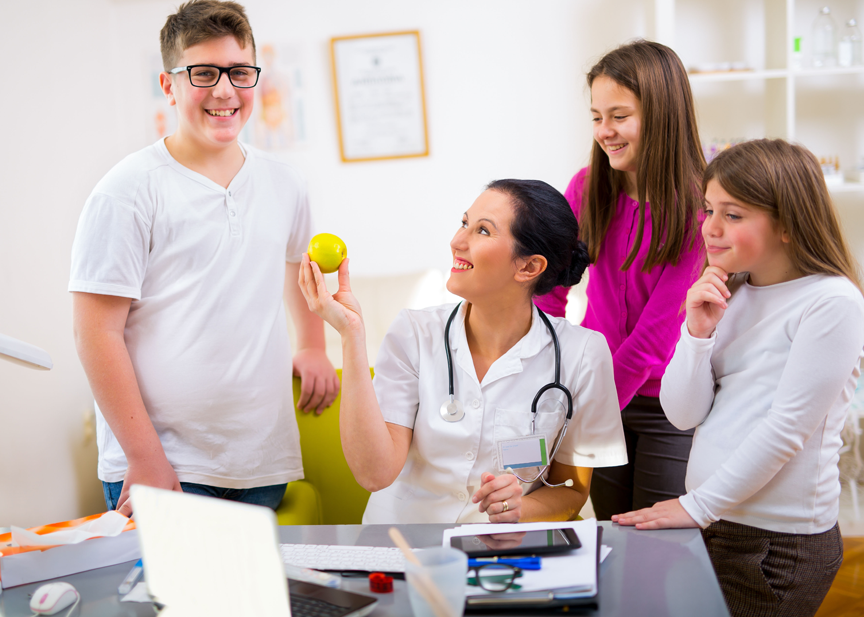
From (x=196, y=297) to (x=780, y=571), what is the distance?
1.35m

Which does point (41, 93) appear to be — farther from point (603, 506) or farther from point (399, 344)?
point (603, 506)

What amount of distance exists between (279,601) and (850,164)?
140 inches

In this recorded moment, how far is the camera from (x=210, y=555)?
0.76 meters

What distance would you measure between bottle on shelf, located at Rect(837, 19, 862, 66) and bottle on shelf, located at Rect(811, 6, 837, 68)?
4 cm

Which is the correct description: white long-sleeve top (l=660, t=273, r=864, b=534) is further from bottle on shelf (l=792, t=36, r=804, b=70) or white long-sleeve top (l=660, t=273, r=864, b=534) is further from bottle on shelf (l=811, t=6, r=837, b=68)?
bottle on shelf (l=811, t=6, r=837, b=68)

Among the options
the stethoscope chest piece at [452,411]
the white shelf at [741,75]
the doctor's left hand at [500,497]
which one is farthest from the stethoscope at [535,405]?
the white shelf at [741,75]

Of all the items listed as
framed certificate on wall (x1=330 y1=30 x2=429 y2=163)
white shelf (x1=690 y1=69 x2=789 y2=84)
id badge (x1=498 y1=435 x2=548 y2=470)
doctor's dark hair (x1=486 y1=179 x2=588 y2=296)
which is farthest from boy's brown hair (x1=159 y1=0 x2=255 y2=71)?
white shelf (x1=690 y1=69 x2=789 y2=84)

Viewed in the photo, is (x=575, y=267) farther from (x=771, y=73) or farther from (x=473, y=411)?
(x=771, y=73)

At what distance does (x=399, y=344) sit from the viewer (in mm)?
1614

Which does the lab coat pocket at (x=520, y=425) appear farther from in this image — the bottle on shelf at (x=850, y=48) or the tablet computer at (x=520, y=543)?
the bottle on shelf at (x=850, y=48)

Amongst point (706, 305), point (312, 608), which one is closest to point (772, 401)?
point (706, 305)

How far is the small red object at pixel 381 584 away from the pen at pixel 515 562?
12 cm

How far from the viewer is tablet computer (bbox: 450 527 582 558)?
107cm

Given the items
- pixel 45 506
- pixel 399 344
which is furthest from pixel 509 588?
pixel 45 506
